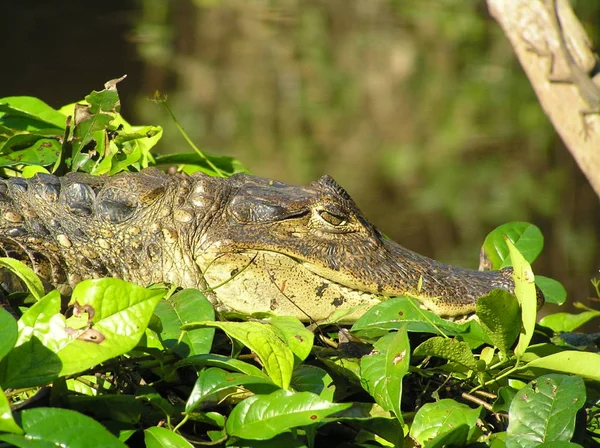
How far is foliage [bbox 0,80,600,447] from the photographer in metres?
1.03

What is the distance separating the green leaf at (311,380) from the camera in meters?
1.24

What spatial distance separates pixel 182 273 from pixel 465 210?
16.9 feet

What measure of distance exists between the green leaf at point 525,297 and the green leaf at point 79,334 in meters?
0.55

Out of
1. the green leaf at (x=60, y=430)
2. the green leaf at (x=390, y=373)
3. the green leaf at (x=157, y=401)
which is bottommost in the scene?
the green leaf at (x=157, y=401)

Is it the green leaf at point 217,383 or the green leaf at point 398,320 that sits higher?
the green leaf at point 217,383

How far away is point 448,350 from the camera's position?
130 centimetres

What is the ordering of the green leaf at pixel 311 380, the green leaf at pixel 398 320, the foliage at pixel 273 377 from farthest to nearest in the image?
the green leaf at pixel 398 320, the green leaf at pixel 311 380, the foliage at pixel 273 377

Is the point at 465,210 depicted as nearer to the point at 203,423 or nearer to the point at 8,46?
the point at 8,46

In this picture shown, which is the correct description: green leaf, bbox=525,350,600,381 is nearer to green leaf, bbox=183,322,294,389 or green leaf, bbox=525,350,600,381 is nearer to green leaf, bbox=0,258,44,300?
green leaf, bbox=183,322,294,389

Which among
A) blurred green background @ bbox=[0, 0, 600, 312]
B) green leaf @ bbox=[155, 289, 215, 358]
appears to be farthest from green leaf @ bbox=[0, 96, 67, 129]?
blurred green background @ bbox=[0, 0, 600, 312]

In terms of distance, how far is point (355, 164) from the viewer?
7.35m

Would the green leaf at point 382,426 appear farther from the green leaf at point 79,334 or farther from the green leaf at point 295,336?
the green leaf at point 79,334

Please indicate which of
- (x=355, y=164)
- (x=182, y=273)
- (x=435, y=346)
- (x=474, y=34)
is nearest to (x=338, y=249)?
(x=182, y=273)

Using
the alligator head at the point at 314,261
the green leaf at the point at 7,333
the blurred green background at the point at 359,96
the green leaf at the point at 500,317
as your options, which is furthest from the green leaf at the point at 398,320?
the blurred green background at the point at 359,96
